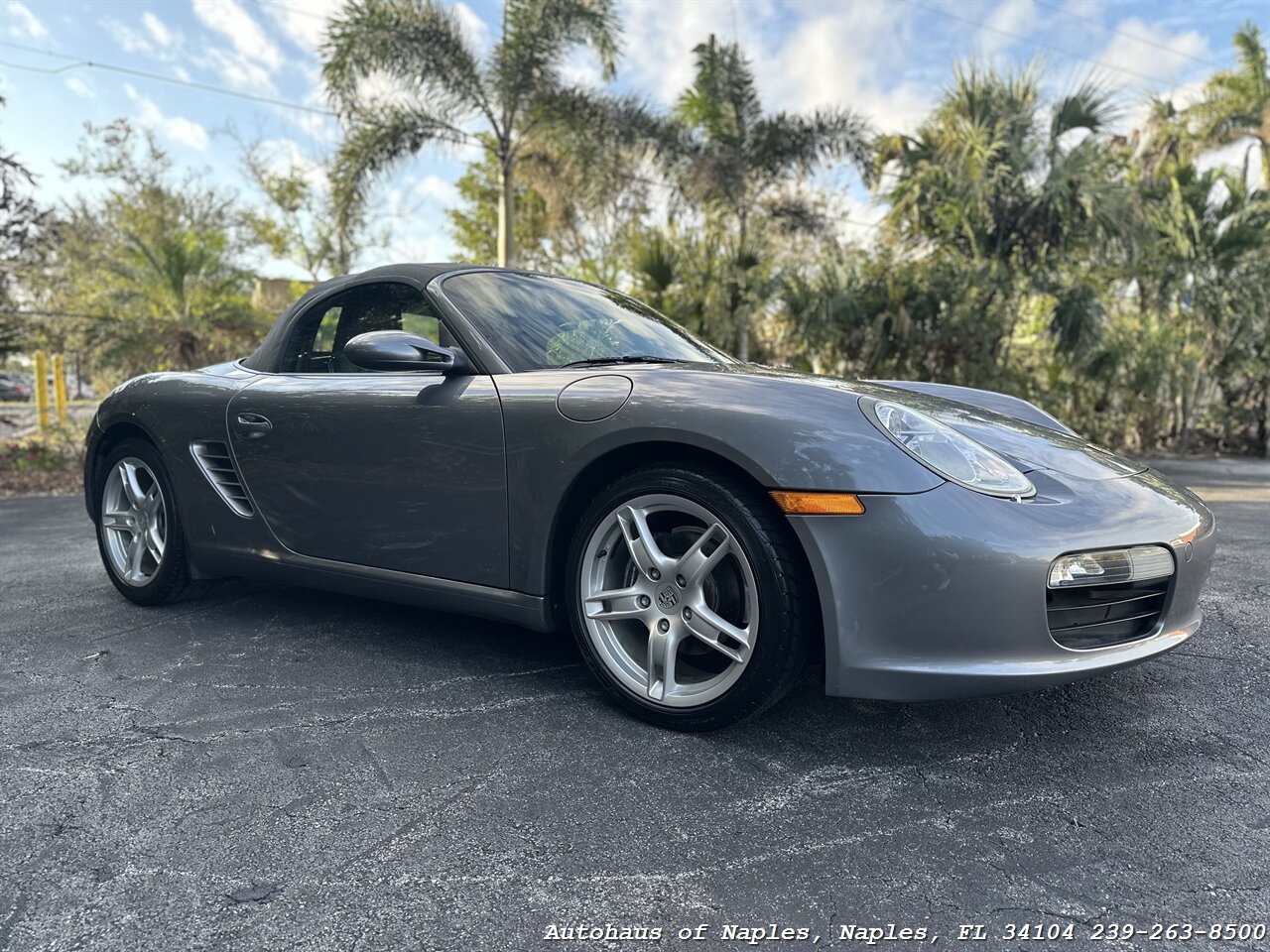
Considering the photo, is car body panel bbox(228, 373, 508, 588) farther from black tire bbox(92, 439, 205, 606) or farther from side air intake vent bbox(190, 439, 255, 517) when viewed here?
black tire bbox(92, 439, 205, 606)

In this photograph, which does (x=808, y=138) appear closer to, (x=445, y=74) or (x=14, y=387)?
(x=445, y=74)

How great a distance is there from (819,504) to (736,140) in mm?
12356

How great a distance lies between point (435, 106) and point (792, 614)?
11620 millimetres

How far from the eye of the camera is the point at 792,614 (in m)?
2.03

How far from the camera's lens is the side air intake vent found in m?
3.19

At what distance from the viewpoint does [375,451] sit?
2760 mm

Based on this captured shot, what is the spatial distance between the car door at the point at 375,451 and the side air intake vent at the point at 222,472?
7 cm

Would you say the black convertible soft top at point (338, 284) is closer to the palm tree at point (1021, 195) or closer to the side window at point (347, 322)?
the side window at point (347, 322)

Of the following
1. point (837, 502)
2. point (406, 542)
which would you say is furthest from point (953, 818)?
point (406, 542)

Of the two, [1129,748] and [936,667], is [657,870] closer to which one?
[936,667]

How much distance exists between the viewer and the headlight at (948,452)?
2016 millimetres

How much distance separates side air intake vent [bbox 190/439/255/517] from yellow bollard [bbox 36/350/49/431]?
32.4 feet

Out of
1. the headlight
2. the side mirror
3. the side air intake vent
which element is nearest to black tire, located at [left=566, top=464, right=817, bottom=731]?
the headlight

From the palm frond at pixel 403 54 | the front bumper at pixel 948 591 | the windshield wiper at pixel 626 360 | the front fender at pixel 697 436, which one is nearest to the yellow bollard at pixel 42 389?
the palm frond at pixel 403 54
